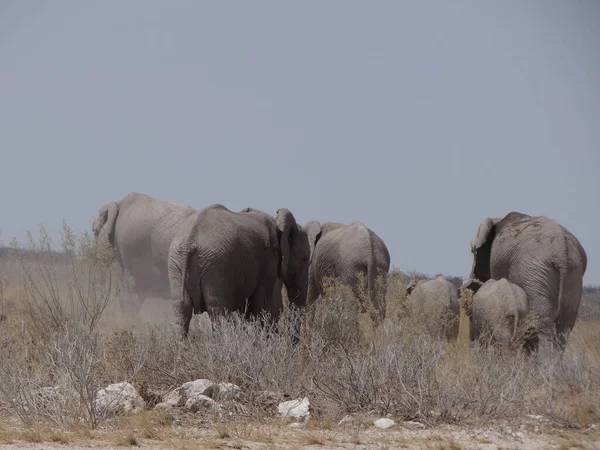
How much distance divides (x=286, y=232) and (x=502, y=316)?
3.50 m

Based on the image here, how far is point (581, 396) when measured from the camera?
1151 centimetres

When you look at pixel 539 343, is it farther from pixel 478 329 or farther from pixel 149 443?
pixel 149 443

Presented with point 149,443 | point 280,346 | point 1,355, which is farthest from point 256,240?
point 149,443

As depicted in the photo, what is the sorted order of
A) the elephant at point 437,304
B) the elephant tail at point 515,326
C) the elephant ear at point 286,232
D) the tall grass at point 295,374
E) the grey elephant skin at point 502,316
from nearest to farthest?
1. the tall grass at point 295,374
2. the elephant tail at point 515,326
3. the grey elephant skin at point 502,316
4. the elephant at point 437,304
5. the elephant ear at point 286,232

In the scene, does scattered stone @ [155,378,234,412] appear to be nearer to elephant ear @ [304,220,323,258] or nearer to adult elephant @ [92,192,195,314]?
adult elephant @ [92,192,195,314]

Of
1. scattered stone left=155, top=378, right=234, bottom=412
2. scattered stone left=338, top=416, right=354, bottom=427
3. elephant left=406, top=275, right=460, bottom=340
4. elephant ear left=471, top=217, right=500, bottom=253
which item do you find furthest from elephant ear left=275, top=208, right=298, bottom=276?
scattered stone left=338, top=416, right=354, bottom=427

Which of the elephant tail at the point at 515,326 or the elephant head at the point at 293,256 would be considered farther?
the elephant head at the point at 293,256

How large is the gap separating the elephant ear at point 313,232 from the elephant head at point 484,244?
3.31 metres

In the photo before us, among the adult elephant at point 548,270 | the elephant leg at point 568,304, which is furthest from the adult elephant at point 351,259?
the elephant leg at point 568,304

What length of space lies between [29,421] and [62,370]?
0.74m

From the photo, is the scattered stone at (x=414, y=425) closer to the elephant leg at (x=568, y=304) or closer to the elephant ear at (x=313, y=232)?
the elephant leg at (x=568, y=304)

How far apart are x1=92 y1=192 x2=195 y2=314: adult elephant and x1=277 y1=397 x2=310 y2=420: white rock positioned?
9.59 m

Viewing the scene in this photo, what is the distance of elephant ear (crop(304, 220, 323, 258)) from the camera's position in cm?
2108

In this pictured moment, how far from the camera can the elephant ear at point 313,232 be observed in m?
21.1
